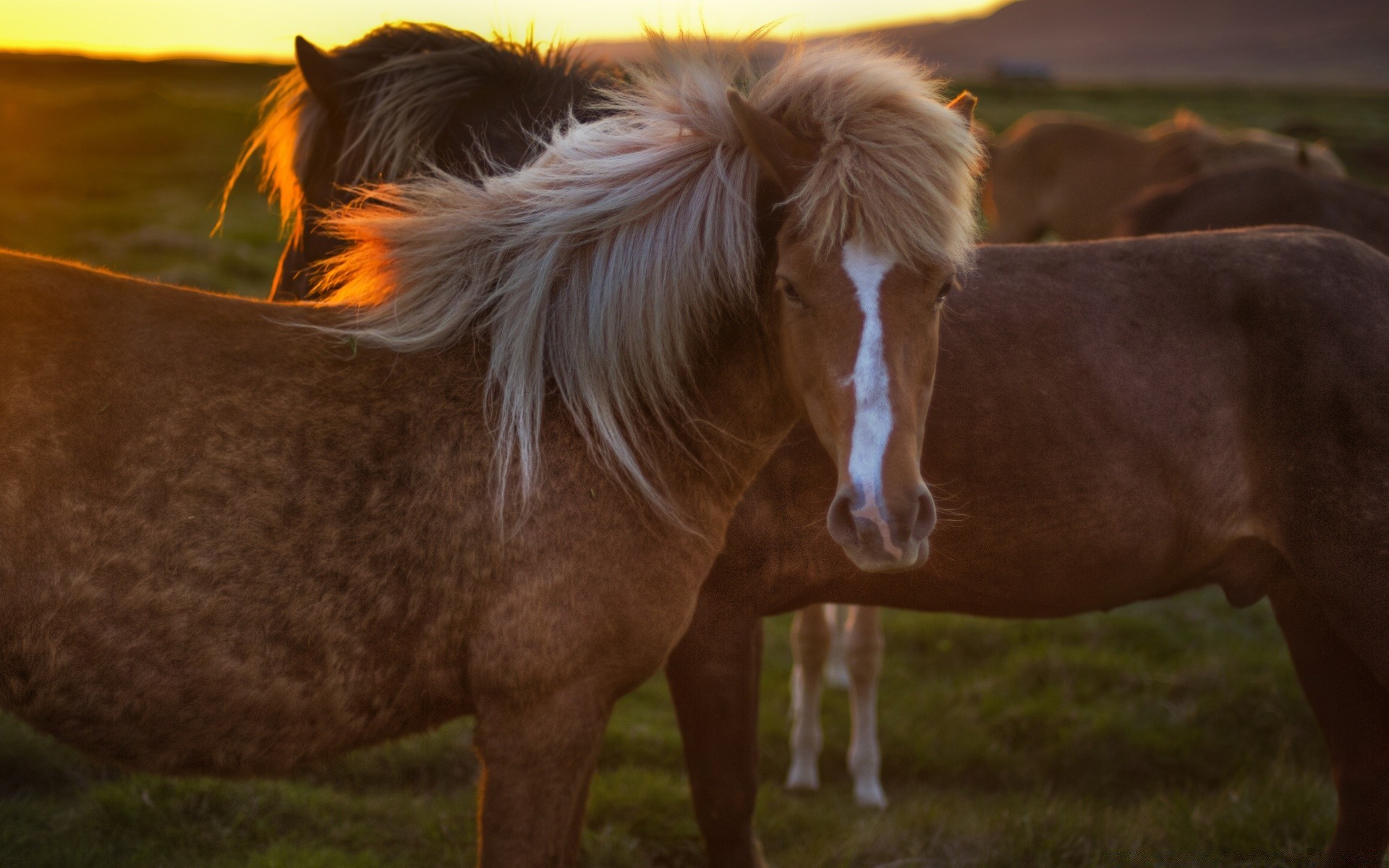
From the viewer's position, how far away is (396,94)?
389 cm

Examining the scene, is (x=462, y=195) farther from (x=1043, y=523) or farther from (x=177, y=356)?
(x=1043, y=523)

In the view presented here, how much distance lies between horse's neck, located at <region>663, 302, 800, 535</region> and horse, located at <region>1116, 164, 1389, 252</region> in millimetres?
4499

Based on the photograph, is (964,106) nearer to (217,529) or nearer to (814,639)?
(217,529)

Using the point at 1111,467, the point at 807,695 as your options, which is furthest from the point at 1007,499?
the point at 807,695

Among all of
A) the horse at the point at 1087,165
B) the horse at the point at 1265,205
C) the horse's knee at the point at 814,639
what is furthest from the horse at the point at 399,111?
the horse at the point at 1087,165

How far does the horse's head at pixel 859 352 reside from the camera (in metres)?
2.10

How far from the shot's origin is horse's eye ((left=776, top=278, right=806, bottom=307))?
7.66 ft

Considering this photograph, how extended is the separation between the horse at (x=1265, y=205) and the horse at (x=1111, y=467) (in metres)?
3.00

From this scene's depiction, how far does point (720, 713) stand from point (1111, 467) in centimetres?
148

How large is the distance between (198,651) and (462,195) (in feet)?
4.33

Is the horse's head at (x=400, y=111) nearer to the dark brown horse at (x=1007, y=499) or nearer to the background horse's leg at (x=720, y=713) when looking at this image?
the dark brown horse at (x=1007, y=499)

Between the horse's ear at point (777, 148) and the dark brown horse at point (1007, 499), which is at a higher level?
the horse's ear at point (777, 148)

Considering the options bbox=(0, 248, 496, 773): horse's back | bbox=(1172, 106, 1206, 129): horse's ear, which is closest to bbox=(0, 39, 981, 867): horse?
bbox=(0, 248, 496, 773): horse's back

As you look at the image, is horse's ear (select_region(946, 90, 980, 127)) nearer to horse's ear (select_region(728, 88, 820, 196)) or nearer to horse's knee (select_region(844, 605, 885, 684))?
horse's ear (select_region(728, 88, 820, 196))
